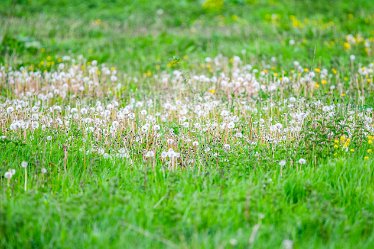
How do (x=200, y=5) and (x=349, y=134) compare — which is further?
(x=200, y=5)

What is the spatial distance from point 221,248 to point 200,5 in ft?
46.3

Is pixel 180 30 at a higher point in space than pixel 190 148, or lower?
higher

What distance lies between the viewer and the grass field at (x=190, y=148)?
12.8 ft

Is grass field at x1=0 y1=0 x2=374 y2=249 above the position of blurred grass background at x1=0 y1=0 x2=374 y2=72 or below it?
below

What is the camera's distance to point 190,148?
18.0ft

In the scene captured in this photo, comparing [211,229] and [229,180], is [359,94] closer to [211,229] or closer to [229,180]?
[229,180]

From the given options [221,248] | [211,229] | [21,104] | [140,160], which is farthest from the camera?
[21,104]

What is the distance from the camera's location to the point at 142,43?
1202cm

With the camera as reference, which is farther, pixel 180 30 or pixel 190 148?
pixel 180 30

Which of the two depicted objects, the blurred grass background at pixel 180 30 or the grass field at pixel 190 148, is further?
the blurred grass background at pixel 180 30

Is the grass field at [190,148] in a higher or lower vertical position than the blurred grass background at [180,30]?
lower

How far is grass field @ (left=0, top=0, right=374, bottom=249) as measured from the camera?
389 centimetres

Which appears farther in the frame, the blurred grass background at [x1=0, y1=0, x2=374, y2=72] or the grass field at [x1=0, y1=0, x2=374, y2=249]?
the blurred grass background at [x1=0, y1=0, x2=374, y2=72]

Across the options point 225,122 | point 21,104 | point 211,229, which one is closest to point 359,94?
point 225,122
